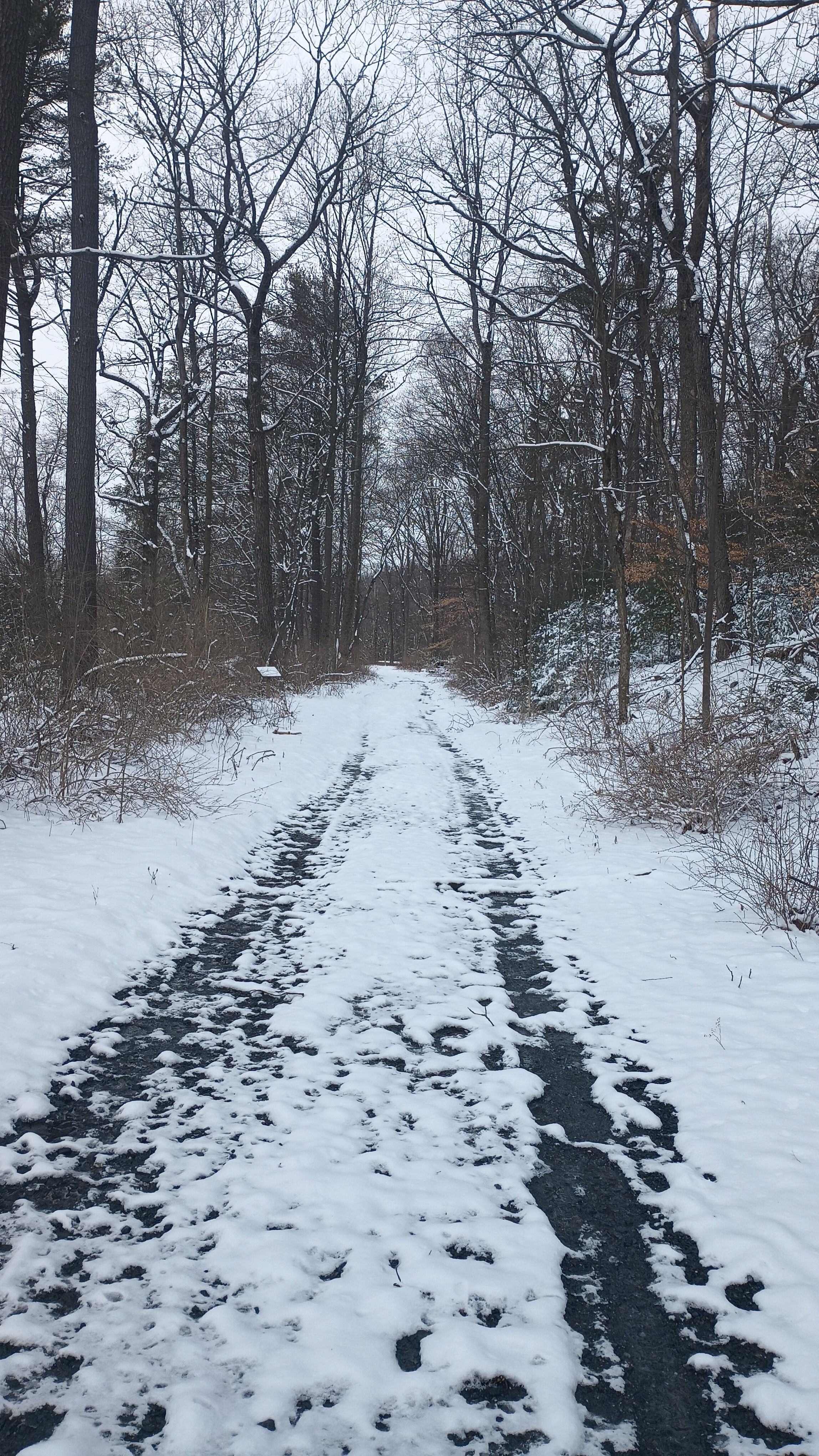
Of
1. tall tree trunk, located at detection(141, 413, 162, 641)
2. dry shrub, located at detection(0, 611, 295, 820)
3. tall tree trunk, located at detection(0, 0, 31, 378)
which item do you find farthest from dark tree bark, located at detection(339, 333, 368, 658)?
tall tree trunk, located at detection(0, 0, 31, 378)

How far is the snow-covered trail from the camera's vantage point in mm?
1827

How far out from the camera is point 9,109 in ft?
23.4

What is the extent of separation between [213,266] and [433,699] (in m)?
12.7

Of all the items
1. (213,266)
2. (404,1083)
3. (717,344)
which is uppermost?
(213,266)

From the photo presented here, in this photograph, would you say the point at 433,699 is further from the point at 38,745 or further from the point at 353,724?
the point at 38,745

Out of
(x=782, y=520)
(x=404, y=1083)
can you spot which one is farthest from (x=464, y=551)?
(x=404, y=1083)

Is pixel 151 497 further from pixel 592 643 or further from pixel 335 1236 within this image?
pixel 335 1236

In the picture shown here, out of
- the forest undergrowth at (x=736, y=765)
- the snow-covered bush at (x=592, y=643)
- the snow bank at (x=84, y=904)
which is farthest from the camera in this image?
the snow-covered bush at (x=592, y=643)

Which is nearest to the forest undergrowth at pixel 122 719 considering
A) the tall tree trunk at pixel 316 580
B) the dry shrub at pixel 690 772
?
the dry shrub at pixel 690 772

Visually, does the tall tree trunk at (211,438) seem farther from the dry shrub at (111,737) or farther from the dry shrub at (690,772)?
the dry shrub at (690,772)

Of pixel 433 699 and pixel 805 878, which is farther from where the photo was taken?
pixel 433 699

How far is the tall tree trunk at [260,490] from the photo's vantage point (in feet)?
53.0

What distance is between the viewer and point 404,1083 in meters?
3.30

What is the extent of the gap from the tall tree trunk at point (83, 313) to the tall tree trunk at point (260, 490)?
6.86 metres
